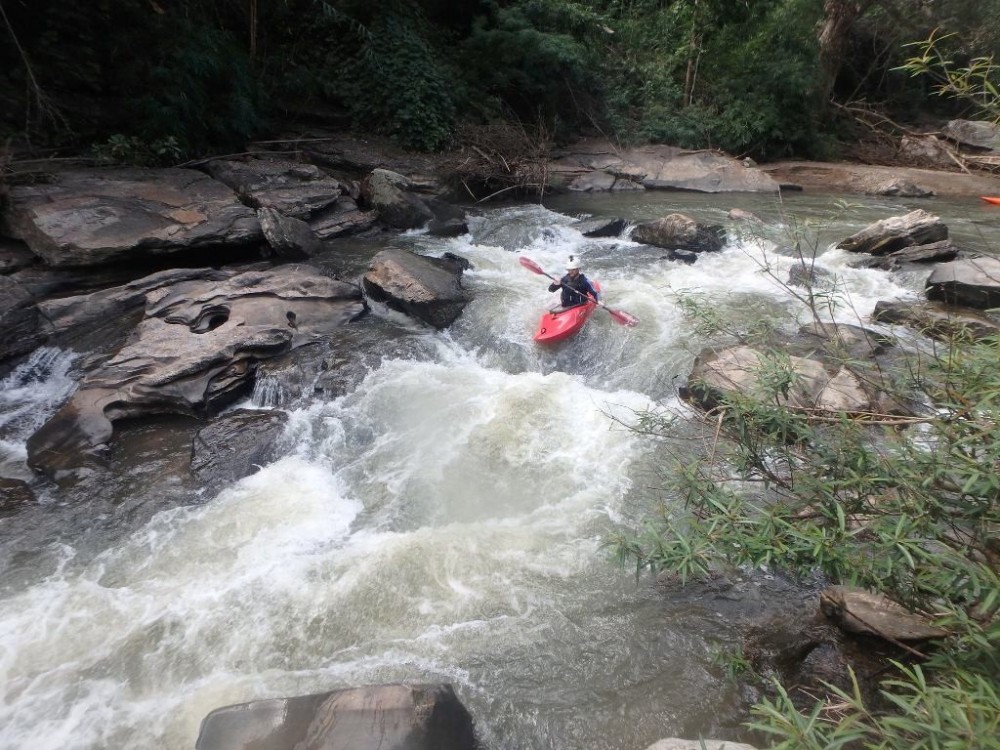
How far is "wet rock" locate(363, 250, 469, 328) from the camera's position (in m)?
6.06

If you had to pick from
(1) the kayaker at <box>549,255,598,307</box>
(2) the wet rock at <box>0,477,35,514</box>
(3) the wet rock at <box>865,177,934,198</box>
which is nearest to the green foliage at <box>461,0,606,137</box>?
(3) the wet rock at <box>865,177,934,198</box>

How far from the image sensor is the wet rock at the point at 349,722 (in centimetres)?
223

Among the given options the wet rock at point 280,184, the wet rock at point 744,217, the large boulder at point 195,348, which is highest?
the wet rock at point 280,184

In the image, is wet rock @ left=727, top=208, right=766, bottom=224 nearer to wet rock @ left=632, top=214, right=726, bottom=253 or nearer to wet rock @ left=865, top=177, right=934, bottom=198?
wet rock @ left=632, top=214, right=726, bottom=253

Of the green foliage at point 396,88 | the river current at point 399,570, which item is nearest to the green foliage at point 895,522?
the river current at point 399,570

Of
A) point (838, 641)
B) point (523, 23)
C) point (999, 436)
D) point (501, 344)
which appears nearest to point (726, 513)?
point (999, 436)

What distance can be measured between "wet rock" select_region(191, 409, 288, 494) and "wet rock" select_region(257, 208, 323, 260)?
116 inches

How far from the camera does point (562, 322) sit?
5633mm

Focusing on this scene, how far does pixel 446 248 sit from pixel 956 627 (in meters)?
7.04

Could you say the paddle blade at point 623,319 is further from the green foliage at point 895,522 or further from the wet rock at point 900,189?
the wet rock at point 900,189

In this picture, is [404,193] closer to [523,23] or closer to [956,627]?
[523,23]

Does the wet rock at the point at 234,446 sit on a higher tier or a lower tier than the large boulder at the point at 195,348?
lower

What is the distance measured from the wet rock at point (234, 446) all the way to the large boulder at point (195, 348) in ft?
1.09

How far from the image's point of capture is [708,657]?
279 centimetres
